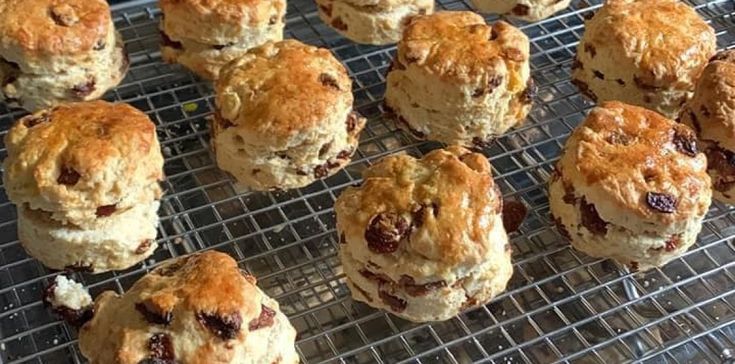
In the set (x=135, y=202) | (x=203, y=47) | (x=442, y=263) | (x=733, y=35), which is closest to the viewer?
(x=442, y=263)

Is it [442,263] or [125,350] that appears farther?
[442,263]

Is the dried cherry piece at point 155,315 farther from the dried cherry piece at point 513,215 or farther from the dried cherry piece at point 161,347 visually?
the dried cherry piece at point 513,215

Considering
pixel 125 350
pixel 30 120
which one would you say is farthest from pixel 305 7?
pixel 125 350

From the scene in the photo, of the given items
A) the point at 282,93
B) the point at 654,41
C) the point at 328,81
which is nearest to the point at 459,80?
the point at 328,81

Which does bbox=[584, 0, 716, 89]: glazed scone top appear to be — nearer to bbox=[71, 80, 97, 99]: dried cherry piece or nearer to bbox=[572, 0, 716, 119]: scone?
bbox=[572, 0, 716, 119]: scone

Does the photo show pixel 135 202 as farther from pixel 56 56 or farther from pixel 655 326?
pixel 655 326

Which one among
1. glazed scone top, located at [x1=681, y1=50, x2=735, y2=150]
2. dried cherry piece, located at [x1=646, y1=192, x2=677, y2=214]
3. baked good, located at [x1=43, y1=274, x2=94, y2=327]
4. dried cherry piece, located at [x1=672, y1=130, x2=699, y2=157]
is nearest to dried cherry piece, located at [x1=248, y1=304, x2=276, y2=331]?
baked good, located at [x1=43, y1=274, x2=94, y2=327]

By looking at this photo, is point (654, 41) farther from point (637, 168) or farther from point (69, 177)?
point (69, 177)
